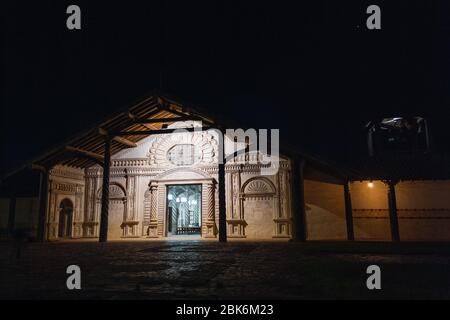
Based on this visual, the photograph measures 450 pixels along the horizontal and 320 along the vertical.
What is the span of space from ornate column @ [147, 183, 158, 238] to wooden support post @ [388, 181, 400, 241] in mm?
11841

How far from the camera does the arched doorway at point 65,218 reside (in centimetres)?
1831

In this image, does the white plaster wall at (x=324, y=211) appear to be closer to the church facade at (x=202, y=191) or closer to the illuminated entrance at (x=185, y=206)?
the church facade at (x=202, y=191)

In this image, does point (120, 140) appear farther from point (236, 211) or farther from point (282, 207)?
point (282, 207)

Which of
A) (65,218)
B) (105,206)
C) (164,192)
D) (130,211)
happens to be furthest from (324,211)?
(65,218)

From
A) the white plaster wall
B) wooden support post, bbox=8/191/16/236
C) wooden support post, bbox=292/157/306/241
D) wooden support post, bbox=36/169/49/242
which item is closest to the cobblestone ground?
wooden support post, bbox=292/157/306/241

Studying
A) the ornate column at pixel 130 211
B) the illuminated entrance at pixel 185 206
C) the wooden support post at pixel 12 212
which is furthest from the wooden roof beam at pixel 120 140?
the wooden support post at pixel 12 212

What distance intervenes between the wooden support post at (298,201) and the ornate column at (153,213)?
804 centimetres

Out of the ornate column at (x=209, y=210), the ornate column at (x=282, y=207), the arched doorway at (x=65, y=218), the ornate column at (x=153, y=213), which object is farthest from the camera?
the arched doorway at (x=65, y=218)

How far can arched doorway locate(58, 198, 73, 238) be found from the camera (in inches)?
721

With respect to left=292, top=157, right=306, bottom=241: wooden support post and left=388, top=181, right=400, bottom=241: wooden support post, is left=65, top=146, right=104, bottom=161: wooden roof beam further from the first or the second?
left=388, top=181, right=400, bottom=241: wooden support post

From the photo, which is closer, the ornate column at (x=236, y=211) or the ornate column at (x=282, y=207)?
the ornate column at (x=282, y=207)

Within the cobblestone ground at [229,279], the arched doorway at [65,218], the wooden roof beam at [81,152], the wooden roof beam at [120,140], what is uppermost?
the wooden roof beam at [120,140]
